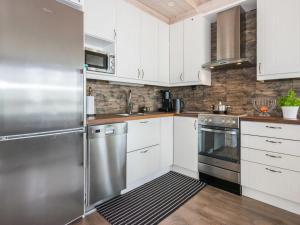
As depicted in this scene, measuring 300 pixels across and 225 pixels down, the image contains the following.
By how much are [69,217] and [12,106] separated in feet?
3.48

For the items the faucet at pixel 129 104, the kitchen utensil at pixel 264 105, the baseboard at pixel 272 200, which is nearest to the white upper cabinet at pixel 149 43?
the faucet at pixel 129 104

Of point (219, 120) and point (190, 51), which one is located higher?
point (190, 51)

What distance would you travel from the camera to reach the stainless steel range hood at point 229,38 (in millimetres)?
2480

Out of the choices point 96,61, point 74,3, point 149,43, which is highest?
point 149,43

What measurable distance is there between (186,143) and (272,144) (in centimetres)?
110

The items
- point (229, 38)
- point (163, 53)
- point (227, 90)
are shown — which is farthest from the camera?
point (163, 53)

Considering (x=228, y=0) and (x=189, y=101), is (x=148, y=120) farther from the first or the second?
(x=228, y=0)

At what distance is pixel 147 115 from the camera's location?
94.7 inches

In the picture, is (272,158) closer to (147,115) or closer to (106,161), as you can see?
(147,115)

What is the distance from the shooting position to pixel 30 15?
126 cm

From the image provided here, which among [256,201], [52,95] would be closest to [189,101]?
[256,201]

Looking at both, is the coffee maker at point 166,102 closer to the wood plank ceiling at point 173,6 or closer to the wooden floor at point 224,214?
the wood plank ceiling at point 173,6

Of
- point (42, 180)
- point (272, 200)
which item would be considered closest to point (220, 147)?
point (272, 200)

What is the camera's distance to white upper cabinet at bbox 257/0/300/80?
199cm
